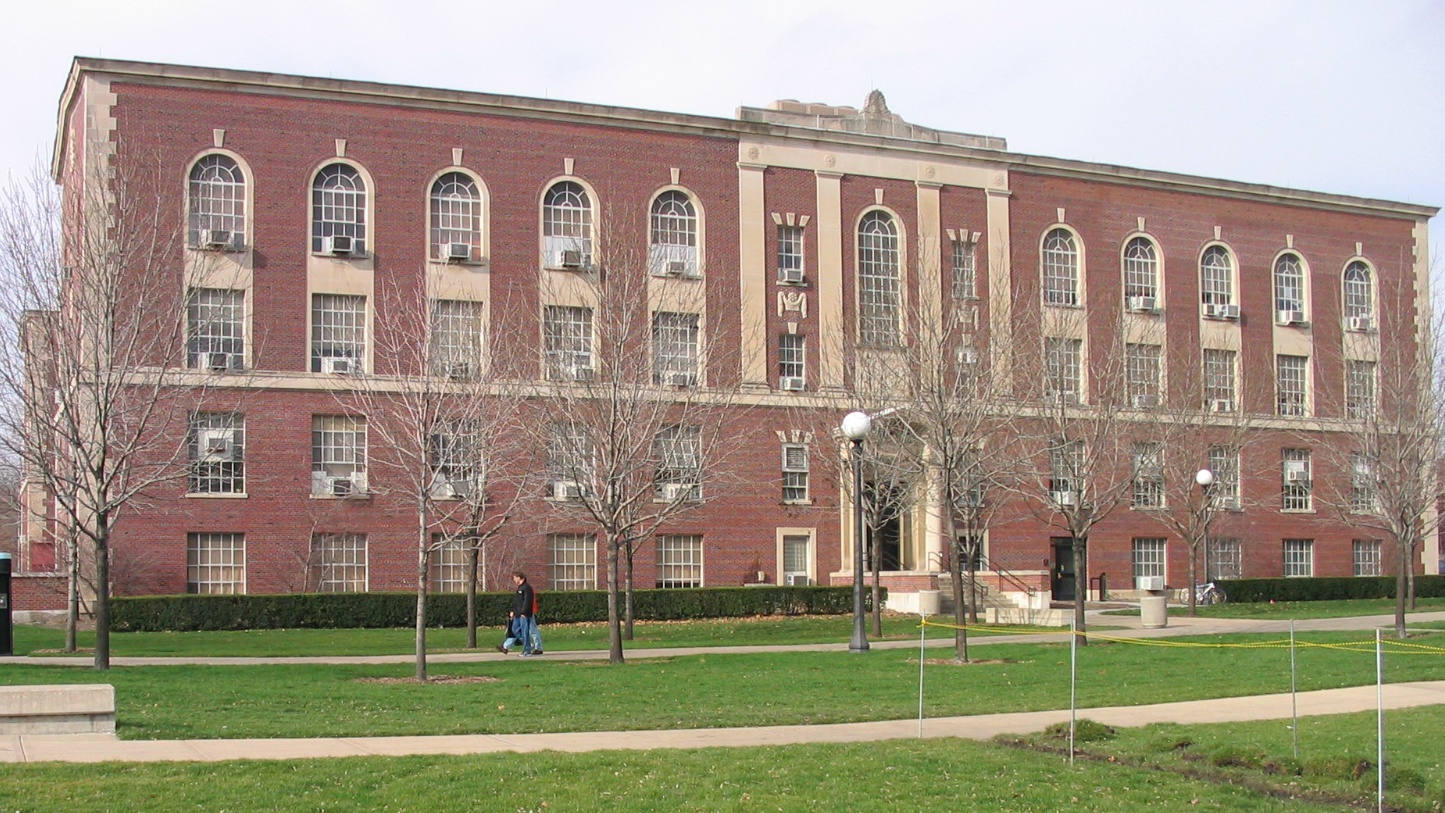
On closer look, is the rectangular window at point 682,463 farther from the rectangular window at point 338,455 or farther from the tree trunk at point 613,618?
the rectangular window at point 338,455

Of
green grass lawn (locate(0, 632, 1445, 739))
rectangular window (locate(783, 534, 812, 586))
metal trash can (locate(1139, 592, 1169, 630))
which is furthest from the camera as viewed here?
rectangular window (locate(783, 534, 812, 586))

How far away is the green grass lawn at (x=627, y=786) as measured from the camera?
11977mm

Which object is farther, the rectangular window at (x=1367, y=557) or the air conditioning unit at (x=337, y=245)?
the rectangular window at (x=1367, y=557)

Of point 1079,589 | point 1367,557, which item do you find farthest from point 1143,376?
point 1367,557

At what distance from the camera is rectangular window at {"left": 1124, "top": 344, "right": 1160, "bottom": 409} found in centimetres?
3869

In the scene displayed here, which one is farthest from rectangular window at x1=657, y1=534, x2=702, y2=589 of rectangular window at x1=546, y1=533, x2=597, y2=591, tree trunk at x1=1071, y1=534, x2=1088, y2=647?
tree trunk at x1=1071, y1=534, x2=1088, y2=647

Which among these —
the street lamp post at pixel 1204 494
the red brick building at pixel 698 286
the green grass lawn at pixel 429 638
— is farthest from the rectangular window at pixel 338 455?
the street lamp post at pixel 1204 494

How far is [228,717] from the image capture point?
56.2 feet

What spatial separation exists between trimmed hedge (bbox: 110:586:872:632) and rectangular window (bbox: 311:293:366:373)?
274 inches

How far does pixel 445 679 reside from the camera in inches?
940

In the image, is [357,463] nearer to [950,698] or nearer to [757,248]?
[757,248]

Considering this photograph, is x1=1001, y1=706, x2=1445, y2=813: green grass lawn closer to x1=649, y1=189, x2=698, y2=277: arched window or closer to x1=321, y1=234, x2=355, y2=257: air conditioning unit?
x1=649, y1=189, x2=698, y2=277: arched window

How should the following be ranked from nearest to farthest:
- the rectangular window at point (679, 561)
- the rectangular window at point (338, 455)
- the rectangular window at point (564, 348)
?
1. the rectangular window at point (564, 348)
2. the rectangular window at point (338, 455)
3. the rectangular window at point (679, 561)

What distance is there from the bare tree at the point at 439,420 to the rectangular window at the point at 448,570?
30 cm
